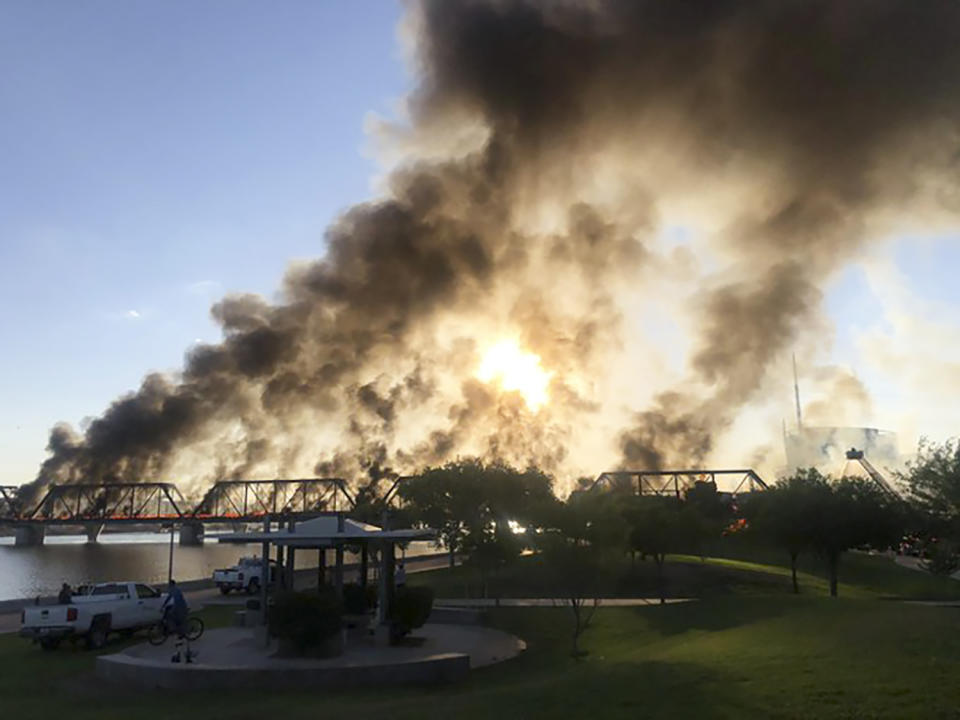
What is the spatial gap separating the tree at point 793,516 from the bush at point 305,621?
98.3ft

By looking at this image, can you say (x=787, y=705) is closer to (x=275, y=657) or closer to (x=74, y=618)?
(x=275, y=657)

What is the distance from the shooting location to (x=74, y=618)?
23547 mm

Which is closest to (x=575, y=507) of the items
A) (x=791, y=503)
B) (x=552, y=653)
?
(x=552, y=653)

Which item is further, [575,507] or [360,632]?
[575,507]

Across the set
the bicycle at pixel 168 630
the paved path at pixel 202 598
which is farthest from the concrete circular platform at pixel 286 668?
the paved path at pixel 202 598

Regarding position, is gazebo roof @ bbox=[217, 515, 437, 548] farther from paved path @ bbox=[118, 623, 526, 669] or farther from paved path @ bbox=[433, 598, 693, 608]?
paved path @ bbox=[433, 598, 693, 608]

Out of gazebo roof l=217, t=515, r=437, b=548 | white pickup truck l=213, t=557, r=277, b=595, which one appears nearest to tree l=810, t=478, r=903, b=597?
gazebo roof l=217, t=515, r=437, b=548

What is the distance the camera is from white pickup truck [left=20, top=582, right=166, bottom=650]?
909 inches

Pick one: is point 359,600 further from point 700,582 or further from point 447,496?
point 447,496

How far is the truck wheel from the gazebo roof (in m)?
5.86

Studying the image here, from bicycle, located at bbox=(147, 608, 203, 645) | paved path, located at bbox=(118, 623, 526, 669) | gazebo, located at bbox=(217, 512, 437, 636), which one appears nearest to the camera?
paved path, located at bbox=(118, 623, 526, 669)

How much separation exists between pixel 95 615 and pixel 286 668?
10.0m

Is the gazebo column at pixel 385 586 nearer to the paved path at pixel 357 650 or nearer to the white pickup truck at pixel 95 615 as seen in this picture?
the paved path at pixel 357 650

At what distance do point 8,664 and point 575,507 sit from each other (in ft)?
59.9
